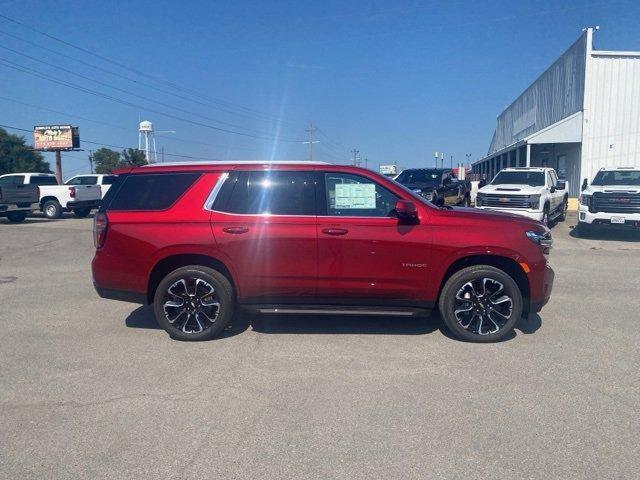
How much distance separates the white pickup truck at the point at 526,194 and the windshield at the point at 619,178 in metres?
1.31

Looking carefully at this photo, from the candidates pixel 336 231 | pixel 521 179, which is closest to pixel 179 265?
pixel 336 231

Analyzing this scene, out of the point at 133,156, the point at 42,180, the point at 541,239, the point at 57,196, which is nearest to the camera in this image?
the point at 541,239

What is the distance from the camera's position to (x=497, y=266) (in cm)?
584

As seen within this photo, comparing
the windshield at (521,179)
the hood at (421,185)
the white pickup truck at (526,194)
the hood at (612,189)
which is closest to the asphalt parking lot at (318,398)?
the hood at (612,189)

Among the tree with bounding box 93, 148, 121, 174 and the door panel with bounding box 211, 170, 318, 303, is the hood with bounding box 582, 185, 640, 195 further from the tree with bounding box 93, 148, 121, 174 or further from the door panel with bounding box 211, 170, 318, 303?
the tree with bounding box 93, 148, 121, 174

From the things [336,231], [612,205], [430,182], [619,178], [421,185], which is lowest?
[612,205]

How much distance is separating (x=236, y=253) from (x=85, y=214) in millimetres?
20894

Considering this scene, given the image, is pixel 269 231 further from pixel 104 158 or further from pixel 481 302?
pixel 104 158

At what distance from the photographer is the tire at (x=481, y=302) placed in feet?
18.5

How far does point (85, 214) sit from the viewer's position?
24.3 m

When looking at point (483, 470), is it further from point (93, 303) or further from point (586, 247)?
point (586, 247)

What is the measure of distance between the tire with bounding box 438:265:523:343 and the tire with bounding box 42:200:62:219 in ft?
69.5

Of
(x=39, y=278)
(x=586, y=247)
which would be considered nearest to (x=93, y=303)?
(x=39, y=278)

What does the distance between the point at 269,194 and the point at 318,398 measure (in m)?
2.34
